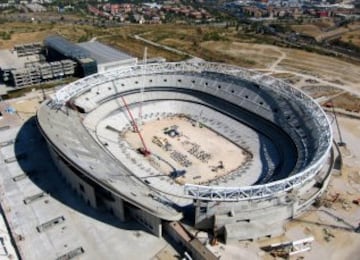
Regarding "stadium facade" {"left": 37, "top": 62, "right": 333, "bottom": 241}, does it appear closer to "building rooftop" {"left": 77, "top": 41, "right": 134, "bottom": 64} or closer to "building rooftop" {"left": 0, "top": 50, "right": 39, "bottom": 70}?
"building rooftop" {"left": 77, "top": 41, "right": 134, "bottom": 64}

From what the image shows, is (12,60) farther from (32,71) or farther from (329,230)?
(329,230)

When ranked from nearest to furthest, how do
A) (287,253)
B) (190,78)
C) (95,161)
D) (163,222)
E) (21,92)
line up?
(287,253), (163,222), (95,161), (190,78), (21,92)

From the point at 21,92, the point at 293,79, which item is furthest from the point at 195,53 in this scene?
the point at 21,92

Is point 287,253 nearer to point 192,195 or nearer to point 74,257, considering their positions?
point 192,195

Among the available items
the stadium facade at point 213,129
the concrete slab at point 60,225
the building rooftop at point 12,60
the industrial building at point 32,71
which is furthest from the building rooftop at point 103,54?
the concrete slab at point 60,225

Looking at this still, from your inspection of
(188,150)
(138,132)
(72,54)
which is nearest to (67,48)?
(72,54)

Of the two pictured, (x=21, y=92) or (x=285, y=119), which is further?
(x=21, y=92)

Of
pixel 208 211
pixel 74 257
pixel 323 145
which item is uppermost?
pixel 323 145
